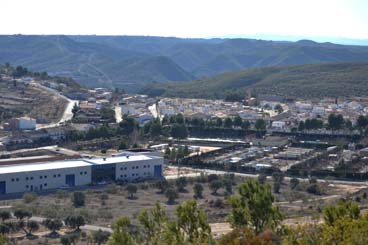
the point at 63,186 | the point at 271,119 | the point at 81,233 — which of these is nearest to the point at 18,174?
the point at 63,186

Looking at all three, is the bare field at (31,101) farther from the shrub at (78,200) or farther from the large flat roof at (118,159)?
the shrub at (78,200)

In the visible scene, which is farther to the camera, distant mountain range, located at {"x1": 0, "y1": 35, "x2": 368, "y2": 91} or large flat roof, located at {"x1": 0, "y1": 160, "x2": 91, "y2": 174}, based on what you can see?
distant mountain range, located at {"x1": 0, "y1": 35, "x2": 368, "y2": 91}

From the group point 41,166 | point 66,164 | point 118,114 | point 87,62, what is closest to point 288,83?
point 118,114

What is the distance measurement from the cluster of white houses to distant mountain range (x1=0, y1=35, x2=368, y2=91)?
54.8 m

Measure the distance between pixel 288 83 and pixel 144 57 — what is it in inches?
1618

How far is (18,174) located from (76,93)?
28.2 metres

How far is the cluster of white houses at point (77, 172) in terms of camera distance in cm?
2644

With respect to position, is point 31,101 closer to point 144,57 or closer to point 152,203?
point 152,203

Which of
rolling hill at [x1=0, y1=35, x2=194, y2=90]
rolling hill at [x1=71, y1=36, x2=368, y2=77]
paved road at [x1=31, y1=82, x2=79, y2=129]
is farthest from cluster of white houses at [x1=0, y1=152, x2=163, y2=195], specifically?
rolling hill at [x1=71, y1=36, x2=368, y2=77]

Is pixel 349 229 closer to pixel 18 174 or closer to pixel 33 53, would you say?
pixel 18 174

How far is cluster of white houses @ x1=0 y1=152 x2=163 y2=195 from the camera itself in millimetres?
26438

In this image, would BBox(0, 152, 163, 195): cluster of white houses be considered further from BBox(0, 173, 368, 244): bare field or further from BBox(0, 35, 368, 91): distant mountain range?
BBox(0, 35, 368, 91): distant mountain range

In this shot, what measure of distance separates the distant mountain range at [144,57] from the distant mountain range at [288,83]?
1453 centimetres

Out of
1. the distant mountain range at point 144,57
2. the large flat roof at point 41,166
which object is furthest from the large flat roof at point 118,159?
the distant mountain range at point 144,57
